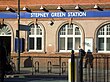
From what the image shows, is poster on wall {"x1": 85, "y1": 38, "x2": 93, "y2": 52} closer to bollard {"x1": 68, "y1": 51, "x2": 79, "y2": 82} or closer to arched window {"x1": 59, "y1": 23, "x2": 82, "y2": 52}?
arched window {"x1": 59, "y1": 23, "x2": 82, "y2": 52}

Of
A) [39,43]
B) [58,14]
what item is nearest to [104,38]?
[58,14]

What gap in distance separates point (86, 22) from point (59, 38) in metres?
2.95

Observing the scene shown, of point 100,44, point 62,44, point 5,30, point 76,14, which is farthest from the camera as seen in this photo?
point 5,30

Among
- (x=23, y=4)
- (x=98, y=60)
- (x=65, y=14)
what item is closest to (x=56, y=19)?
(x=65, y=14)

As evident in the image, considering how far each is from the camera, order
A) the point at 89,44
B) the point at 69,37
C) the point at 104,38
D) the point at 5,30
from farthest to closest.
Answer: the point at 5,30 → the point at 69,37 → the point at 104,38 → the point at 89,44

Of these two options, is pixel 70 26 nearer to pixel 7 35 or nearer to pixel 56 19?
pixel 56 19

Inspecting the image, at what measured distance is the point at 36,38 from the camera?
39.2 meters

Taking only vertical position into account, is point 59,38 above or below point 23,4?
below

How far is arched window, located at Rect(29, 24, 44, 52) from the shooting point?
128ft

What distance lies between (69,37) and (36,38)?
10.4ft

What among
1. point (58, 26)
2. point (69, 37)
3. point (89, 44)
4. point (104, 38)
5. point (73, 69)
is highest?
point (58, 26)

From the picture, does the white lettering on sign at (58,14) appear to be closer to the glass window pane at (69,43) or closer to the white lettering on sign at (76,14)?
the white lettering on sign at (76,14)

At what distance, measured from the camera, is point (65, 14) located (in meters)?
38.4

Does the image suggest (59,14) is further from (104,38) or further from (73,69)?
(73,69)
